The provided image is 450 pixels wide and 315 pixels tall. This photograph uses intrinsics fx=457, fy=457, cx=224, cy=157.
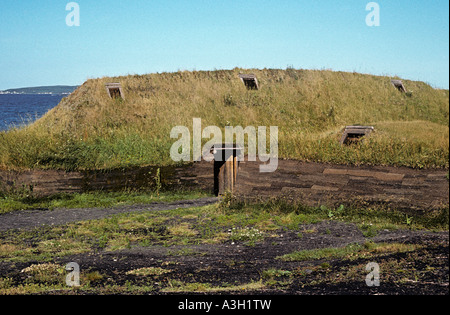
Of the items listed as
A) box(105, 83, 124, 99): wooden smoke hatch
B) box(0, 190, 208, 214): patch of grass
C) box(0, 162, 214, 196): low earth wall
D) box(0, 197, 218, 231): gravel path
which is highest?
box(105, 83, 124, 99): wooden smoke hatch

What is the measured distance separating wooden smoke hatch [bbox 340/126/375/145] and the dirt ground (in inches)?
206

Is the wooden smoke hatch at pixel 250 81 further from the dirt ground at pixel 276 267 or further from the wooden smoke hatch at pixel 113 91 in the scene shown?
the dirt ground at pixel 276 267

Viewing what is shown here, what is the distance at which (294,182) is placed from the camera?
12938 millimetres

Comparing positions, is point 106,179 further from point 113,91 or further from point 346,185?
point 113,91

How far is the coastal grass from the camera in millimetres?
14148

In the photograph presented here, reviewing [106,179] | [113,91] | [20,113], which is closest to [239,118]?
[106,179]

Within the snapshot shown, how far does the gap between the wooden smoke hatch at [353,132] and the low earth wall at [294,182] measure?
2499mm

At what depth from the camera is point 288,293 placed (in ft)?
21.1

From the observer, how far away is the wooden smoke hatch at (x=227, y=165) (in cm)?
1460

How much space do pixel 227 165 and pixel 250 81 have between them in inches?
487

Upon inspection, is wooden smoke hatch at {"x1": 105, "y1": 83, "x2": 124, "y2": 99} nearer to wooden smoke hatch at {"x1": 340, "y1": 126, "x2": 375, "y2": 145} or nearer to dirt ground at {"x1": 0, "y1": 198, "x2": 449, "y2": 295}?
wooden smoke hatch at {"x1": 340, "y1": 126, "x2": 375, "y2": 145}
